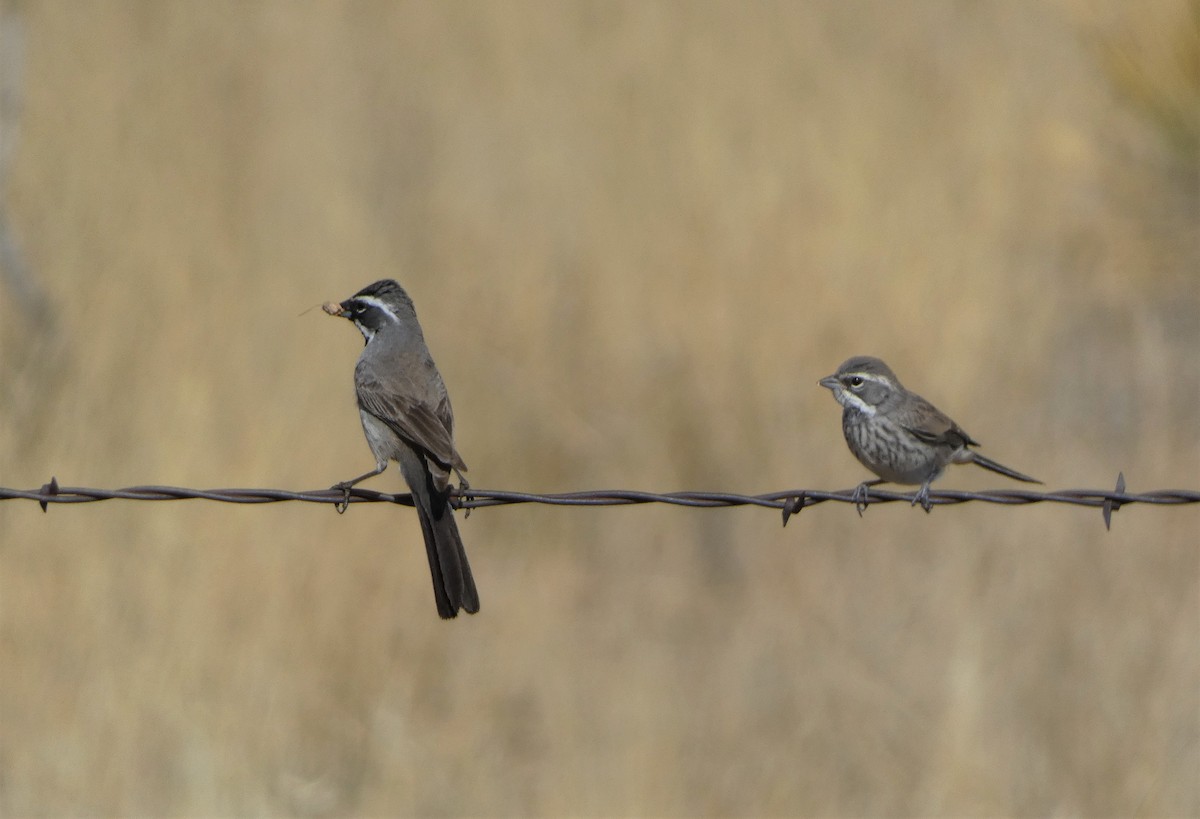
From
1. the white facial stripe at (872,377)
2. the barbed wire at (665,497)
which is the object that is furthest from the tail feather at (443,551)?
the white facial stripe at (872,377)

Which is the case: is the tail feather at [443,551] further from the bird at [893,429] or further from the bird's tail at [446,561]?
the bird at [893,429]

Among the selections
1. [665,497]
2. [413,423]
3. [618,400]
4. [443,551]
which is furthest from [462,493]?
[618,400]

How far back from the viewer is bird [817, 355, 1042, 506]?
769cm

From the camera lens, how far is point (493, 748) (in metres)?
10.9

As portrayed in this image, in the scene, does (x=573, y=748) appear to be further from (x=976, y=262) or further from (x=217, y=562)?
(x=976, y=262)

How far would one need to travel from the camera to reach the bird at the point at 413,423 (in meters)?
6.38

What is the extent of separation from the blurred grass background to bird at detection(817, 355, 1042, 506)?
2792mm

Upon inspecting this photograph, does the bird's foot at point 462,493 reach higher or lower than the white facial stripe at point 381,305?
lower

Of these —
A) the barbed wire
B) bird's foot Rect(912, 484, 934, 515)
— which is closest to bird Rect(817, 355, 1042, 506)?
bird's foot Rect(912, 484, 934, 515)

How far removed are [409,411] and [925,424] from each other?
2.74 metres

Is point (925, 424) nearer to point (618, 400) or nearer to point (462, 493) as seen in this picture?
point (462, 493)

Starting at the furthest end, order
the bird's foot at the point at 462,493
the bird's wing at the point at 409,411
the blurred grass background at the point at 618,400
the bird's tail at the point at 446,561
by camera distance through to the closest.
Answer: the blurred grass background at the point at 618,400, the bird's wing at the point at 409,411, the bird's tail at the point at 446,561, the bird's foot at the point at 462,493

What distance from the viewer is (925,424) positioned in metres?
7.66

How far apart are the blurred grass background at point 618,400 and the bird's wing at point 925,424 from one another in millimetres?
2996
